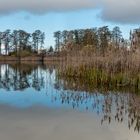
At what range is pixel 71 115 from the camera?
32.9 ft

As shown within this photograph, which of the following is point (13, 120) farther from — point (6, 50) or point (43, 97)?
point (6, 50)

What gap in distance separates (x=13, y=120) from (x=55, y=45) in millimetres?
59120

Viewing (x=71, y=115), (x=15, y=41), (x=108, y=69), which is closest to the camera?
(x=71, y=115)

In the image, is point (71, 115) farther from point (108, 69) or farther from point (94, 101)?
point (108, 69)

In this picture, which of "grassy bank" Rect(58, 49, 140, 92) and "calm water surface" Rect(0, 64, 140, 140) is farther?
"grassy bank" Rect(58, 49, 140, 92)

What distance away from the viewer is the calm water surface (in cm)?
787

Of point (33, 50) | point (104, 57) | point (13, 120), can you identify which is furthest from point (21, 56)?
point (13, 120)

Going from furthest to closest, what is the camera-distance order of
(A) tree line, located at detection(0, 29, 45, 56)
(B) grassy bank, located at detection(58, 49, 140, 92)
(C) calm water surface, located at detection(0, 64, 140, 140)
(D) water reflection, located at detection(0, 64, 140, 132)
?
(A) tree line, located at detection(0, 29, 45, 56) → (B) grassy bank, located at detection(58, 49, 140, 92) → (D) water reflection, located at detection(0, 64, 140, 132) → (C) calm water surface, located at detection(0, 64, 140, 140)

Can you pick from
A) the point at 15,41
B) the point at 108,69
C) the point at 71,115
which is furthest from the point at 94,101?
the point at 15,41

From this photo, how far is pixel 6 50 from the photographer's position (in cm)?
6681

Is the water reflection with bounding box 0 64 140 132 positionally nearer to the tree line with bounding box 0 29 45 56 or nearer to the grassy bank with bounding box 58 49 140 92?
the grassy bank with bounding box 58 49 140 92

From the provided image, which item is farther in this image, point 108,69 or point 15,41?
point 15,41

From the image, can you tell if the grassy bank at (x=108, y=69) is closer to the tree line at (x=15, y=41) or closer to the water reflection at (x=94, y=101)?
the water reflection at (x=94, y=101)

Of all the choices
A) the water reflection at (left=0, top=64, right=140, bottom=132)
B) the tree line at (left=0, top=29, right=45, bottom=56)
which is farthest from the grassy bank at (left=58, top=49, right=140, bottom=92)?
the tree line at (left=0, top=29, right=45, bottom=56)
